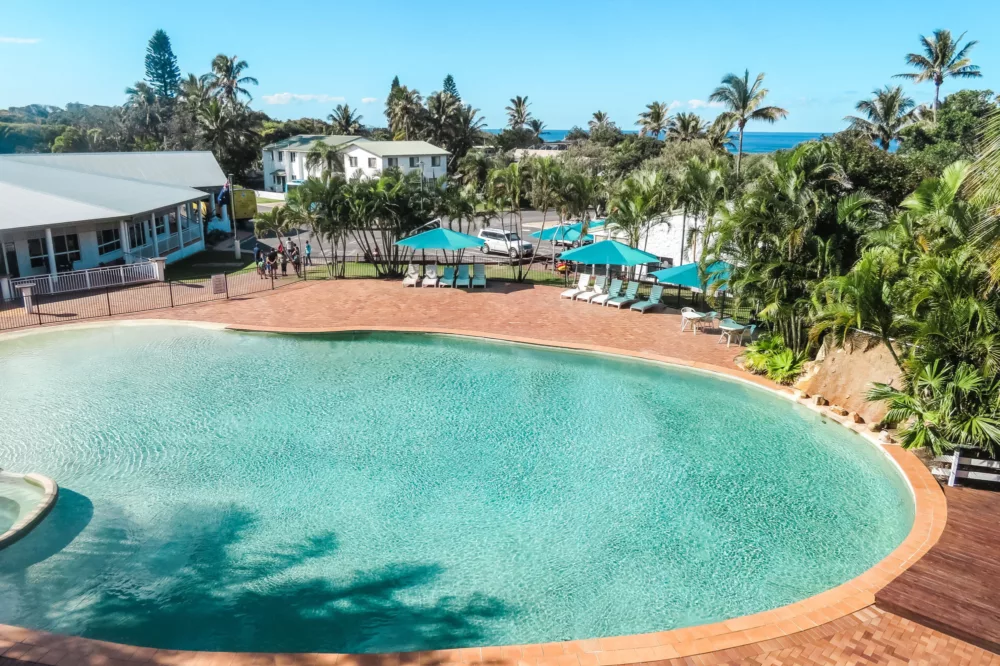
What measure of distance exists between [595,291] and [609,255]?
2009mm

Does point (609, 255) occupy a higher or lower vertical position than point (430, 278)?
higher

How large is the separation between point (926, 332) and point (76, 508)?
47.3 ft

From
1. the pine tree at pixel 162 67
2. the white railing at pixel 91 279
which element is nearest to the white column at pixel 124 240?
the white railing at pixel 91 279

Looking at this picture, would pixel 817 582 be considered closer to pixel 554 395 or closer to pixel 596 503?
pixel 596 503

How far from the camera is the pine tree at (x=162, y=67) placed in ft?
339

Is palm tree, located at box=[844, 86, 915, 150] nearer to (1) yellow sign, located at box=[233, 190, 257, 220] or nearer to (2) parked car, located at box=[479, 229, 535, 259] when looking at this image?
(2) parked car, located at box=[479, 229, 535, 259]

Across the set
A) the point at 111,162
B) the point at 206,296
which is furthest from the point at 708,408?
the point at 111,162

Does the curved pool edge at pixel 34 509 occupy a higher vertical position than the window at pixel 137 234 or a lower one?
lower

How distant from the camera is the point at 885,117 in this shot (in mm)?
47125

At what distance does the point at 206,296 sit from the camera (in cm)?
2427

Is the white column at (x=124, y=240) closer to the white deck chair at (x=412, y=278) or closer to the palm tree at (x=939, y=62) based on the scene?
the white deck chair at (x=412, y=278)

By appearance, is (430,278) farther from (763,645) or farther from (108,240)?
(763,645)

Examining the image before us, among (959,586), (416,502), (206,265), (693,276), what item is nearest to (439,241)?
(693,276)

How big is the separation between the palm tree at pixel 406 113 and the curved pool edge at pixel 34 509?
6428 centimetres
